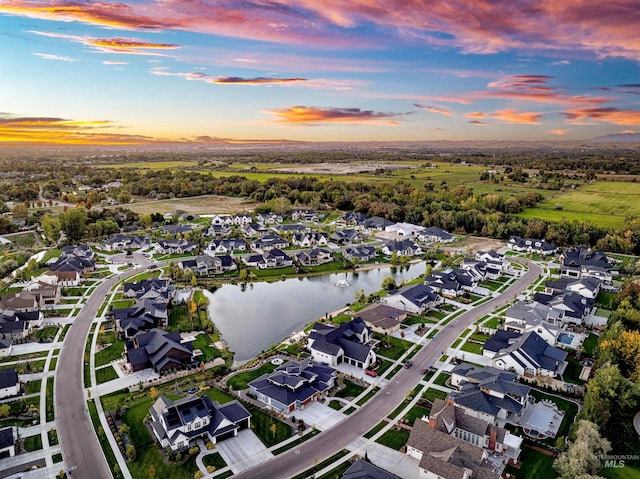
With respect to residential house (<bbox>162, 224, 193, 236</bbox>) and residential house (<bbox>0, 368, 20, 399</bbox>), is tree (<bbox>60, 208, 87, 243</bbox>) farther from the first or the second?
residential house (<bbox>0, 368, 20, 399</bbox>)

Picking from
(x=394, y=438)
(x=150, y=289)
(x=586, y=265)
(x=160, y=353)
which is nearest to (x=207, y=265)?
(x=150, y=289)

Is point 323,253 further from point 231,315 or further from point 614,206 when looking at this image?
point 614,206

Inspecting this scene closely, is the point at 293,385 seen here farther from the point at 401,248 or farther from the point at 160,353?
the point at 401,248

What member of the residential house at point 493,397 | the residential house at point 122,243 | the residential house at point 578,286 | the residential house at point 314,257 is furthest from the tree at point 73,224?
the residential house at point 578,286

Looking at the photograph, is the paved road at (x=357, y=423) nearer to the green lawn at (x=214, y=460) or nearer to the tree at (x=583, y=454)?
the green lawn at (x=214, y=460)

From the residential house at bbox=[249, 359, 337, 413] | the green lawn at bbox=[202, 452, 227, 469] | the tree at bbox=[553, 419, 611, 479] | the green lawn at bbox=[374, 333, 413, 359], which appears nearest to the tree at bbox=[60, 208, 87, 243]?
the residential house at bbox=[249, 359, 337, 413]

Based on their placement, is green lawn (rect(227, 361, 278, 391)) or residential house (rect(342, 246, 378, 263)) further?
residential house (rect(342, 246, 378, 263))
